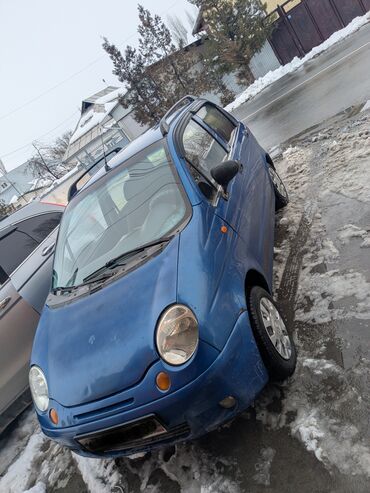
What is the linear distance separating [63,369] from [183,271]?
40.1 inches

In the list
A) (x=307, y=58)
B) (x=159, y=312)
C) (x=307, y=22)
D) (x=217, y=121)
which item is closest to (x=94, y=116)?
(x=307, y=22)

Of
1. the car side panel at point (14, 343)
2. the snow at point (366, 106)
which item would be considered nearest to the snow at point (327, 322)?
the snow at point (366, 106)

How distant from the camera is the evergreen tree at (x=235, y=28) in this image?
74.2 ft

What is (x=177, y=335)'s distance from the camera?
220 cm

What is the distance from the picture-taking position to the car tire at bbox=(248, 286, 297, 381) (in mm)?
2454

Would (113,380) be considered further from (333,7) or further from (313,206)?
(333,7)

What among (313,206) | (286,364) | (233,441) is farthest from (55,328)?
(313,206)

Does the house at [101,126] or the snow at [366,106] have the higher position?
the house at [101,126]

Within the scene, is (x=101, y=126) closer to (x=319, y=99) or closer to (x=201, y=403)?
(x=319, y=99)

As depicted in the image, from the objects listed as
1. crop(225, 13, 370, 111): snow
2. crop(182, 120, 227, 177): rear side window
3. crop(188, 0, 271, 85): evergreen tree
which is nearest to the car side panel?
crop(182, 120, 227, 177): rear side window

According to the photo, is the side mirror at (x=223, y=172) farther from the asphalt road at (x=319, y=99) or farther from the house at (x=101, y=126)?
the house at (x=101, y=126)

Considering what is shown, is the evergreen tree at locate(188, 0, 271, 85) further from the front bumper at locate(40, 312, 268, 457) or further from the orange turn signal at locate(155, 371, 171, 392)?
the orange turn signal at locate(155, 371, 171, 392)

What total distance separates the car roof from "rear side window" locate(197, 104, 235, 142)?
262 cm

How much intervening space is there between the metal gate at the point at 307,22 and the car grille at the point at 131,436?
Result: 960 inches
